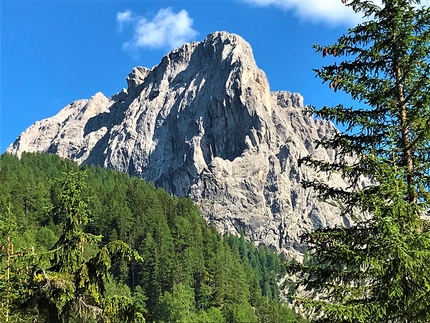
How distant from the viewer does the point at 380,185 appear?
375 inches

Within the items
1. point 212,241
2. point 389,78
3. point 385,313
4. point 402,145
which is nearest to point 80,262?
point 385,313

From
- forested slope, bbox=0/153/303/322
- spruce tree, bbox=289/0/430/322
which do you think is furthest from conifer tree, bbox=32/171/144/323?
forested slope, bbox=0/153/303/322

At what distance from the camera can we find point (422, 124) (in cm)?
1085

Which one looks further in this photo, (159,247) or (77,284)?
(159,247)

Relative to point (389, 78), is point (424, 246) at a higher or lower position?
lower

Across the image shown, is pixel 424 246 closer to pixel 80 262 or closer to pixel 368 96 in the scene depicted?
pixel 368 96

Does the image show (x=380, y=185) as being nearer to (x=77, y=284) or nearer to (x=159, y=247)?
(x=77, y=284)

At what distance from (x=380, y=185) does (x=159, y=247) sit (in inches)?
2912

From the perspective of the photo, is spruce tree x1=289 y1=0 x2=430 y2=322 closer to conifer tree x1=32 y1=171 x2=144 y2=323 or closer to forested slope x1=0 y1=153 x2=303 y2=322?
conifer tree x1=32 y1=171 x2=144 y2=323

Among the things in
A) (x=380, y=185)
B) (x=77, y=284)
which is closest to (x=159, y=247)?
(x=77, y=284)

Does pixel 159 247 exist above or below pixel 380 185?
above

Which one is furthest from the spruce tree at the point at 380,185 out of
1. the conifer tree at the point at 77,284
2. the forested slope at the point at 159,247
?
the forested slope at the point at 159,247

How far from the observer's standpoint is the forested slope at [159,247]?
2489 inches

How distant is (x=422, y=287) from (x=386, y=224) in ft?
4.99
